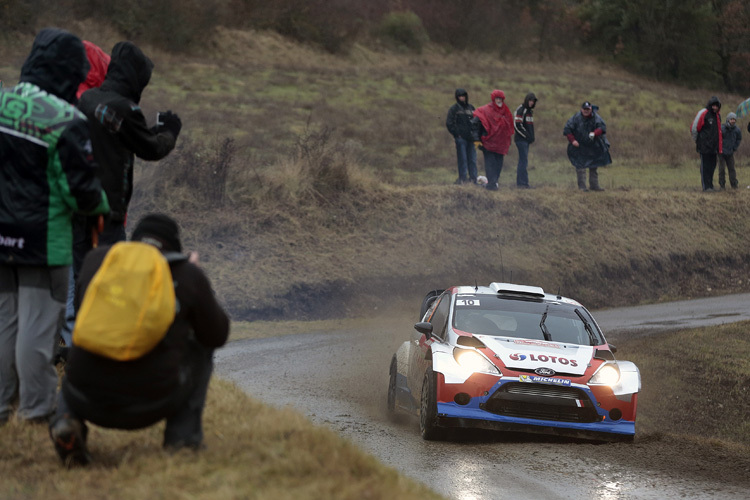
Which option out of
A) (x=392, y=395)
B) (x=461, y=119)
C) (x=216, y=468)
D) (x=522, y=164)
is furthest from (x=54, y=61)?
(x=522, y=164)

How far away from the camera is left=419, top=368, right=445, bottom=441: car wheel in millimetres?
9609

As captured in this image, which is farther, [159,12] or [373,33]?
[373,33]

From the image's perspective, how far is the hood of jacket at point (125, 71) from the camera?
7371 mm

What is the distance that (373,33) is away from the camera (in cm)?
6719

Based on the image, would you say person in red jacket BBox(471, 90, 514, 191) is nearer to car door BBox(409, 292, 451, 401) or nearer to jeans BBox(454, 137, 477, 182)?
jeans BBox(454, 137, 477, 182)

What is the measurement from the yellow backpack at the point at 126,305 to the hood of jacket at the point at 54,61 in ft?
5.67

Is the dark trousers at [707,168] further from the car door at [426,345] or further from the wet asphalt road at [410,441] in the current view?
the car door at [426,345]

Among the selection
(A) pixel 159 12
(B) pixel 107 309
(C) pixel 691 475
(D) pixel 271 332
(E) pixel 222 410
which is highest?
(A) pixel 159 12

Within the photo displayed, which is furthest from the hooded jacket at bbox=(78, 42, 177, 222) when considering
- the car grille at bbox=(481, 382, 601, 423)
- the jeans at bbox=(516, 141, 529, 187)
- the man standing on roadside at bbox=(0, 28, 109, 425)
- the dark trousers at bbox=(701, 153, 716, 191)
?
the dark trousers at bbox=(701, 153, 716, 191)

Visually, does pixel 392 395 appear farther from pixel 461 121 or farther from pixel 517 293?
pixel 461 121

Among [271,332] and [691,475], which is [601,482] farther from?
[271,332]

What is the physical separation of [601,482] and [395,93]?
41280 mm

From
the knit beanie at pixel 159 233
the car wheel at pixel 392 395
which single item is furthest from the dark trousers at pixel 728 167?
the knit beanie at pixel 159 233

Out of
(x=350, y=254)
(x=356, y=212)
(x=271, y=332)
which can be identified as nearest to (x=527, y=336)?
(x=271, y=332)
